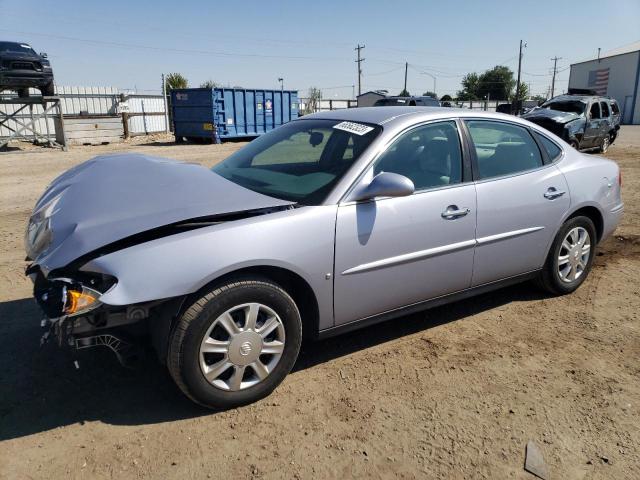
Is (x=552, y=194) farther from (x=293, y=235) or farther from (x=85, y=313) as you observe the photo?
(x=85, y=313)

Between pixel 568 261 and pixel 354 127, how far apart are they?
90.6 inches

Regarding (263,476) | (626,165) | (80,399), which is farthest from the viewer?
(626,165)

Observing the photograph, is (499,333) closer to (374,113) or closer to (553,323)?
(553,323)

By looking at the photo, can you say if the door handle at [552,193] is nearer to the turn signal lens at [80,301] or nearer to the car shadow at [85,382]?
the car shadow at [85,382]

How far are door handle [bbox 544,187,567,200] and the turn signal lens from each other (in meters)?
3.30

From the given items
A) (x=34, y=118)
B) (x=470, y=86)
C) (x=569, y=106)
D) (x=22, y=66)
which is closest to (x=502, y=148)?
(x=569, y=106)

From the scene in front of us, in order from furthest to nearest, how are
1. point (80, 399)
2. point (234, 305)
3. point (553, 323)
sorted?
point (553, 323) → point (80, 399) → point (234, 305)

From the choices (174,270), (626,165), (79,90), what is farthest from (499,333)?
(79,90)

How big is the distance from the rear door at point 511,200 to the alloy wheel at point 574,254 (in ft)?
0.94

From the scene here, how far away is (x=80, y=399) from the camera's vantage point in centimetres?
289

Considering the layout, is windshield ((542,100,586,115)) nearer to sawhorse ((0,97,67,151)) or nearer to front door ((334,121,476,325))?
front door ((334,121,476,325))

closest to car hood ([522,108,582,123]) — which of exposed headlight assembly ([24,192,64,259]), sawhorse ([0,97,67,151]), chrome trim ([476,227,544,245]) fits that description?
chrome trim ([476,227,544,245])

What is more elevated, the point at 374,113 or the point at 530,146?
the point at 374,113

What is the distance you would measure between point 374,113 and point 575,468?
98.7 inches
